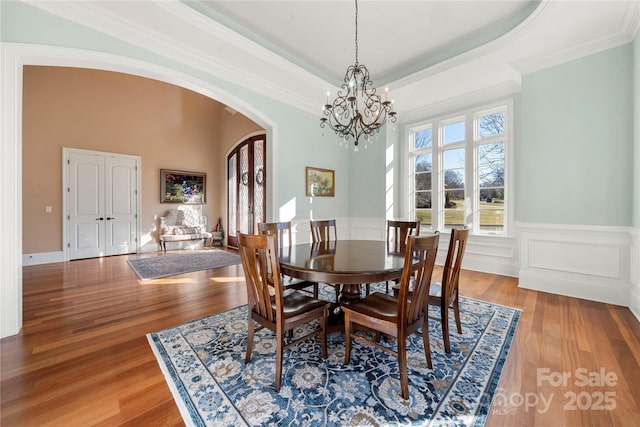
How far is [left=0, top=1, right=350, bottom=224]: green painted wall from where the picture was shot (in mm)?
2344

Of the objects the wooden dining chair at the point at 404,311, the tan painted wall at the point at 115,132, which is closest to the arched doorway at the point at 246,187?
the tan painted wall at the point at 115,132

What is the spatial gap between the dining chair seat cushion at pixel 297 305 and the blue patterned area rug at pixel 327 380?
0.42 meters

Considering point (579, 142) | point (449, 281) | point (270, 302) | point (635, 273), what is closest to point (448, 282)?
point (449, 281)

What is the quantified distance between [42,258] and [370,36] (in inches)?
291

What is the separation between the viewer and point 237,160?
762 cm

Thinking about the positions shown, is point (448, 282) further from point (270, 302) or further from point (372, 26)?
point (372, 26)

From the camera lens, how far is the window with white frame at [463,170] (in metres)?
4.43

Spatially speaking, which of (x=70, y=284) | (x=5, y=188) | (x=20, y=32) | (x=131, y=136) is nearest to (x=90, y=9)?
(x=20, y=32)

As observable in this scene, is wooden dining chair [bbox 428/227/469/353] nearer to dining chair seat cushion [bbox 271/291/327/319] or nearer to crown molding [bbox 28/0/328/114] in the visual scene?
dining chair seat cushion [bbox 271/291/327/319]

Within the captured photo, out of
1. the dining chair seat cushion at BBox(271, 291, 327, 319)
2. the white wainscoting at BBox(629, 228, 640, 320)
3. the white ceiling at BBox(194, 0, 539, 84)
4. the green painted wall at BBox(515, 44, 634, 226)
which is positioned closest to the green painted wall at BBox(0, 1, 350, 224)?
the white ceiling at BBox(194, 0, 539, 84)

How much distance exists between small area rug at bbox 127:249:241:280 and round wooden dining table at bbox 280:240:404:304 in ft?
9.75

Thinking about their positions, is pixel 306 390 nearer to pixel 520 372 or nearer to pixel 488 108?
pixel 520 372

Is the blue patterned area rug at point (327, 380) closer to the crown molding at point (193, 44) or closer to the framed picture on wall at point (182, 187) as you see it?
the crown molding at point (193, 44)

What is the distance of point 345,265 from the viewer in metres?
1.93
